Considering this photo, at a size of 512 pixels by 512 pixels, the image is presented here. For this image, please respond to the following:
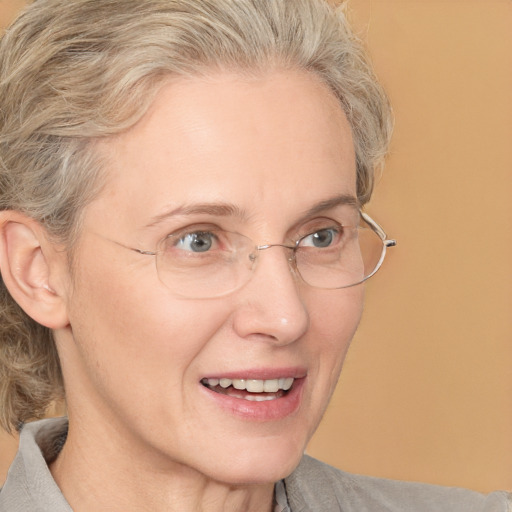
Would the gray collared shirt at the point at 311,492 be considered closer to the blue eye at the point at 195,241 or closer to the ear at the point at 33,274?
the ear at the point at 33,274

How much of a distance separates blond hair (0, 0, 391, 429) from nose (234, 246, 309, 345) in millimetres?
315

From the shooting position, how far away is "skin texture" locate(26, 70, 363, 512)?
1934mm

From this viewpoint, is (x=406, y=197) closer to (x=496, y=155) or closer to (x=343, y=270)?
(x=496, y=155)

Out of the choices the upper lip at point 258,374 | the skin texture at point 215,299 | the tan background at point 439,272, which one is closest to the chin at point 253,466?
the skin texture at point 215,299

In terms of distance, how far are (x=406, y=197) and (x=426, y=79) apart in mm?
361

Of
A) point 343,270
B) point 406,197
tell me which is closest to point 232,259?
point 343,270

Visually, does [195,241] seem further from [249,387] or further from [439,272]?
[439,272]

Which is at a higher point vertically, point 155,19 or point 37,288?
point 155,19

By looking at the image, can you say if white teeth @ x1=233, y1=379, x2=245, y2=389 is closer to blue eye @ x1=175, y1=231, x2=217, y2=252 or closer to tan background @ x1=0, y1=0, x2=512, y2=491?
blue eye @ x1=175, y1=231, x2=217, y2=252

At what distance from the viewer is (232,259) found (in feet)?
6.49

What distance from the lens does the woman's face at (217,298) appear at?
1932 mm

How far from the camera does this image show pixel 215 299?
1952mm

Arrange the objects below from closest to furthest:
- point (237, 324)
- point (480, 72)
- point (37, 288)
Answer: point (237, 324)
point (37, 288)
point (480, 72)

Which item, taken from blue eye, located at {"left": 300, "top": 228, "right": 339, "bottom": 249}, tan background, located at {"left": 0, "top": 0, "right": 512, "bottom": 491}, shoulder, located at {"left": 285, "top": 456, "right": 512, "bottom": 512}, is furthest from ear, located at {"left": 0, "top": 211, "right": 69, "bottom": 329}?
tan background, located at {"left": 0, "top": 0, "right": 512, "bottom": 491}
